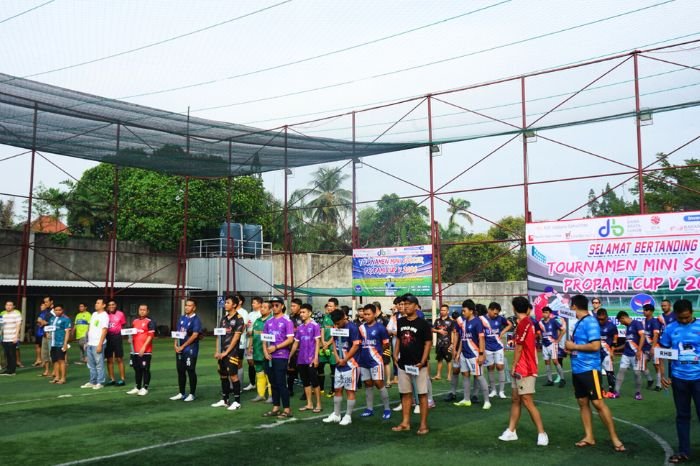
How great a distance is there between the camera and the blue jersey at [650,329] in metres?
12.9

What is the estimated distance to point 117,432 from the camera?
910 centimetres

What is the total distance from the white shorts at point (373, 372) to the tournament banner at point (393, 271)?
43.0 feet

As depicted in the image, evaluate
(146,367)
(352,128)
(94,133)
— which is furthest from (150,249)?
(146,367)

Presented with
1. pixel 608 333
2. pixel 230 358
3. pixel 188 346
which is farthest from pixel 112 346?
pixel 608 333

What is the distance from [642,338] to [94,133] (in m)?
19.7

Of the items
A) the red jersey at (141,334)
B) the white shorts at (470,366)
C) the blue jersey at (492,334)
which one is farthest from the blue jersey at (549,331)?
the red jersey at (141,334)

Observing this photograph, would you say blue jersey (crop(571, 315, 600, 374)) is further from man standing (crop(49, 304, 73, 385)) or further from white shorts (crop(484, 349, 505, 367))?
man standing (crop(49, 304, 73, 385))

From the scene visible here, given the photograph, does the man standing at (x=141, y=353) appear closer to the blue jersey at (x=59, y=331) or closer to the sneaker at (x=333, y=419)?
the blue jersey at (x=59, y=331)

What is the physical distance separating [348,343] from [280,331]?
1.16 metres

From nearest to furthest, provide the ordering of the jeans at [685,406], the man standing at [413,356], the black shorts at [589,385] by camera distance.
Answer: the jeans at [685,406] → the black shorts at [589,385] → the man standing at [413,356]

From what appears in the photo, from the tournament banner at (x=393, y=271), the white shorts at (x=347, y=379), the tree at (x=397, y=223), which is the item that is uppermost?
the tree at (x=397, y=223)

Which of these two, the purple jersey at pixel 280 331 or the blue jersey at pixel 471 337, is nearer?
the purple jersey at pixel 280 331

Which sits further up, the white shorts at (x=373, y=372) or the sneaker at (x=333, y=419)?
the white shorts at (x=373, y=372)

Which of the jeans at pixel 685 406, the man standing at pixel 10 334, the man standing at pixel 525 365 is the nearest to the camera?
the jeans at pixel 685 406
